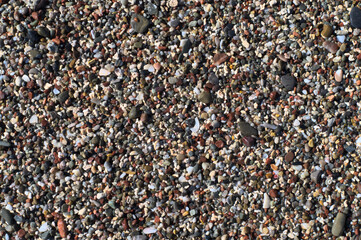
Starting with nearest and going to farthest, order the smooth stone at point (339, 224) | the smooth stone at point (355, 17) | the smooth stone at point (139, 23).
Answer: the smooth stone at point (339, 224) → the smooth stone at point (355, 17) → the smooth stone at point (139, 23)

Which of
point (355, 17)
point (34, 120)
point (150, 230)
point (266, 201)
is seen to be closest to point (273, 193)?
point (266, 201)

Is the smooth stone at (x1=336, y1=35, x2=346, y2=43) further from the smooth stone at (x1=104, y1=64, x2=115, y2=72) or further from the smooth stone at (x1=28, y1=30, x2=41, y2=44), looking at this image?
the smooth stone at (x1=28, y1=30, x2=41, y2=44)

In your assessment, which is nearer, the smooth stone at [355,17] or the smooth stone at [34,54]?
the smooth stone at [355,17]

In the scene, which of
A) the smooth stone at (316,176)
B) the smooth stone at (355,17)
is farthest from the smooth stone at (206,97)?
the smooth stone at (355,17)

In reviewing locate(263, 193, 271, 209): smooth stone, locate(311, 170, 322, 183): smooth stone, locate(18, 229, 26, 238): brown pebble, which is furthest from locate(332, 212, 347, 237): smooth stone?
locate(18, 229, 26, 238): brown pebble

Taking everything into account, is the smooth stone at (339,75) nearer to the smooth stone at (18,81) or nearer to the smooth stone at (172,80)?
the smooth stone at (172,80)

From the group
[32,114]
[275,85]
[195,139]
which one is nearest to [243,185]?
[195,139]

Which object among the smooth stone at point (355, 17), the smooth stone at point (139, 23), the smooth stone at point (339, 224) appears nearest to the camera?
the smooth stone at point (339, 224)
